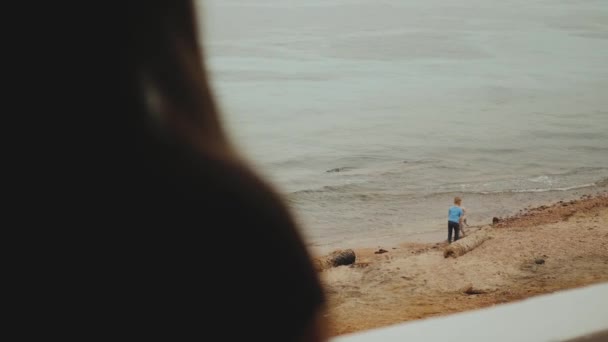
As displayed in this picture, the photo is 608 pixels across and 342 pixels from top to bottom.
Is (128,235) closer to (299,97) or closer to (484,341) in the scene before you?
(484,341)

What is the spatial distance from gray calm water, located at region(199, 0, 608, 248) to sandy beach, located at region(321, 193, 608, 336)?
→ 79 cm

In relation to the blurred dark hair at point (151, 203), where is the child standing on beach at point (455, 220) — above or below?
above

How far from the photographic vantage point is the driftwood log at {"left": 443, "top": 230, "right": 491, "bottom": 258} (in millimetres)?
6965

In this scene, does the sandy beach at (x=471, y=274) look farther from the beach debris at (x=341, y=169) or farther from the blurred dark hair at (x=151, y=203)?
the beach debris at (x=341, y=169)

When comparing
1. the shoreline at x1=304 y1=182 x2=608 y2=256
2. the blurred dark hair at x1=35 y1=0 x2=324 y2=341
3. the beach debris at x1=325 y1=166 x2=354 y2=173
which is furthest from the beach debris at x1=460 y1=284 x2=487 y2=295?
the beach debris at x1=325 y1=166 x2=354 y2=173

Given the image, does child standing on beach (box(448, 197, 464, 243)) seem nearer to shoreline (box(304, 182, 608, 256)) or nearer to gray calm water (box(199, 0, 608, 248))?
shoreline (box(304, 182, 608, 256))

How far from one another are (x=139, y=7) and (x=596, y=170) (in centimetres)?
1464

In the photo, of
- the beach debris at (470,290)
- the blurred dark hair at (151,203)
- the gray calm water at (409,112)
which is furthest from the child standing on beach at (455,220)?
the blurred dark hair at (151,203)

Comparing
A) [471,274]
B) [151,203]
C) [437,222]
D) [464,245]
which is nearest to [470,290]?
[471,274]

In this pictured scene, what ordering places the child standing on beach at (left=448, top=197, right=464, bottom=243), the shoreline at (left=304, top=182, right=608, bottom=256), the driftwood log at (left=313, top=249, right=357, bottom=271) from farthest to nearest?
the shoreline at (left=304, top=182, right=608, bottom=256), the child standing on beach at (left=448, top=197, right=464, bottom=243), the driftwood log at (left=313, top=249, right=357, bottom=271)

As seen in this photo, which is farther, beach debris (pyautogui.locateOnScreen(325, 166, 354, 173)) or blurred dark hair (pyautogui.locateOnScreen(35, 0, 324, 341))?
beach debris (pyautogui.locateOnScreen(325, 166, 354, 173))

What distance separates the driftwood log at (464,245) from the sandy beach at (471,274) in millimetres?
69

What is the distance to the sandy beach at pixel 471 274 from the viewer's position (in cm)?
500

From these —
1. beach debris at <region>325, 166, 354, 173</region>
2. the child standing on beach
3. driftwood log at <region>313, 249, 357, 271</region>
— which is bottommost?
driftwood log at <region>313, 249, 357, 271</region>
